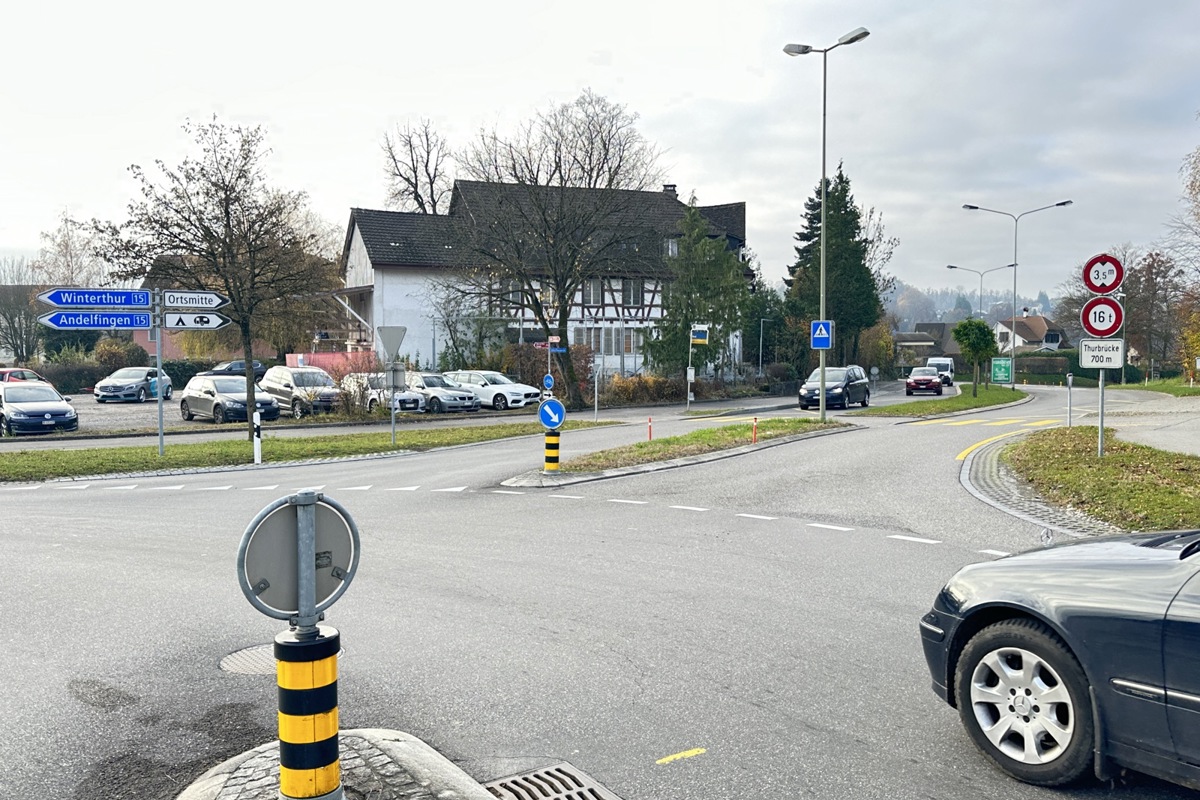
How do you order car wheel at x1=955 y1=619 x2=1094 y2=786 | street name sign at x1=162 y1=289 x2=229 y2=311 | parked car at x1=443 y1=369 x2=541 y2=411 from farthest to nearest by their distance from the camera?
parked car at x1=443 y1=369 x2=541 y2=411 < street name sign at x1=162 y1=289 x2=229 y2=311 < car wheel at x1=955 y1=619 x2=1094 y2=786

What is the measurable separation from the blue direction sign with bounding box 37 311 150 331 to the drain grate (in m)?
16.4

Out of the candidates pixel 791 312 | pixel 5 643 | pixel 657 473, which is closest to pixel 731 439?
pixel 657 473

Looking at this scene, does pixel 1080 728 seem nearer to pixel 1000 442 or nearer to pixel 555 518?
pixel 555 518

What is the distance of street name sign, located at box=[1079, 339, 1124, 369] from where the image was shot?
1384cm

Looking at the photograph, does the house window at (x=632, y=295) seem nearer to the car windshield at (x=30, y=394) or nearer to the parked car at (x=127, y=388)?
the parked car at (x=127, y=388)

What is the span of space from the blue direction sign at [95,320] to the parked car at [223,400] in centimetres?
1213

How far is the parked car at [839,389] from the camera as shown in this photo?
36844 millimetres

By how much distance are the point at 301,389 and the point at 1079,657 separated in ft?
105

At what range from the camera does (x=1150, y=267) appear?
231 feet

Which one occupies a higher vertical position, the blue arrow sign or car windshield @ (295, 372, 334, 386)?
the blue arrow sign

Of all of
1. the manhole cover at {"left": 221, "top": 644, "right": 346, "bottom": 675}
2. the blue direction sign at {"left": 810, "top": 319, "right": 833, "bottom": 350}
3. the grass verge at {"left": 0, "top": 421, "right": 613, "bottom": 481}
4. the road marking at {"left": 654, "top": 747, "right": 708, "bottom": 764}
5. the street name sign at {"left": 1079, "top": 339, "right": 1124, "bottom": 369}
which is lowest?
the grass verge at {"left": 0, "top": 421, "right": 613, "bottom": 481}

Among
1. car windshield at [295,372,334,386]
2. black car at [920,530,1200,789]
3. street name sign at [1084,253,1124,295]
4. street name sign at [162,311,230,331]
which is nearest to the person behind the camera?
black car at [920,530,1200,789]

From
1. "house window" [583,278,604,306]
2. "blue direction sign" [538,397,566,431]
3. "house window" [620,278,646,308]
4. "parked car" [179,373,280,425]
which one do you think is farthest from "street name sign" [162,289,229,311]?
"house window" [620,278,646,308]

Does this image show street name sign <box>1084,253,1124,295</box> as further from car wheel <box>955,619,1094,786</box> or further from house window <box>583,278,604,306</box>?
house window <box>583,278,604,306</box>
